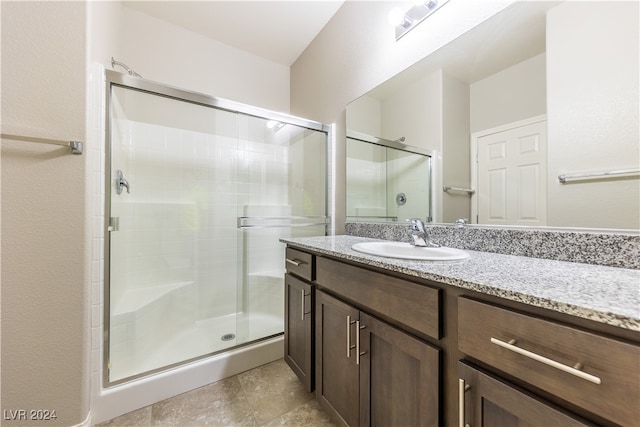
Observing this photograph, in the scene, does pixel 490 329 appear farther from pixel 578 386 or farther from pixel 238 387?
pixel 238 387

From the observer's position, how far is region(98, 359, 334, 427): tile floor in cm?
117

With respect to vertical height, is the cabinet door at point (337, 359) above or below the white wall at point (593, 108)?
below

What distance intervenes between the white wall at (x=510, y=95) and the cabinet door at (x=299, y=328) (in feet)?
3.56

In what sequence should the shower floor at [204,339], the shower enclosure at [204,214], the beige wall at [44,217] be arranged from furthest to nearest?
the shower enclosure at [204,214] → the shower floor at [204,339] → the beige wall at [44,217]

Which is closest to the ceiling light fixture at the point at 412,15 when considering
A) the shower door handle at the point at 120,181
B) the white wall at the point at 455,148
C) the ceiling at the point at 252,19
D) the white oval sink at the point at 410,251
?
the white wall at the point at 455,148

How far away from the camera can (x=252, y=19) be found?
1970 mm

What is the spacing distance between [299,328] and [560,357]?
105 centimetres

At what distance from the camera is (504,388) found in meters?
0.50

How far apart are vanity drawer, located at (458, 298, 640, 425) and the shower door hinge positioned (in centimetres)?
160

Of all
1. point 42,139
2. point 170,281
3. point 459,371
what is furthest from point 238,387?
point 42,139

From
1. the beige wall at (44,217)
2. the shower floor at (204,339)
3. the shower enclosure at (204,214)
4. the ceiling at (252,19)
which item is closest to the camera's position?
the beige wall at (44,217)

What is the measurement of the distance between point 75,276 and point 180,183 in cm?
97

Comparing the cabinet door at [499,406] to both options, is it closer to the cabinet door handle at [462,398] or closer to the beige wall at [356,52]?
the cabinet door handle at [462,398]

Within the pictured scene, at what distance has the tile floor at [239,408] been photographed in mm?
1169
